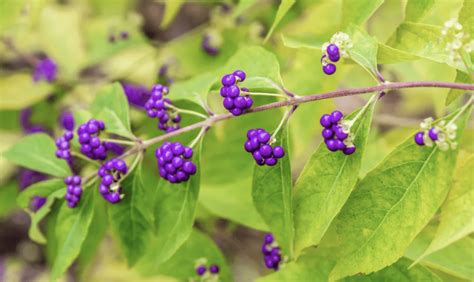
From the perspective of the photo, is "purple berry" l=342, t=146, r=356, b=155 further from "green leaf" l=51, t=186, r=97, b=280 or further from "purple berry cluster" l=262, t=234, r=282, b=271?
"green leaf" l=51, t=186, r=97, b=280

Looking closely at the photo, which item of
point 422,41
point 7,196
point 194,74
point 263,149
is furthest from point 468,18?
point 7,196

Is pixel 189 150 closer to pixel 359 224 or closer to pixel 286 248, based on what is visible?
pixel 286 248

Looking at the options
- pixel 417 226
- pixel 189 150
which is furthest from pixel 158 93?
pixel 417 226

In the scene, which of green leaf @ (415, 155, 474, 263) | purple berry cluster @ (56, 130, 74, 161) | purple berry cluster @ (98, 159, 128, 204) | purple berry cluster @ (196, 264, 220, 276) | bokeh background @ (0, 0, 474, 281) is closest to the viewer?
green leaf @ (415, 155, 474, 263)

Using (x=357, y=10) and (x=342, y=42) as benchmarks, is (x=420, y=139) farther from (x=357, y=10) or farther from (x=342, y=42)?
(x=357, y=10)

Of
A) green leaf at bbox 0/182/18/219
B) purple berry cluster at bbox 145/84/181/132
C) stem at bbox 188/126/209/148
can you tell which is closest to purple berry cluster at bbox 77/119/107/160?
purple berry cluster at bbox 145/84/181/132

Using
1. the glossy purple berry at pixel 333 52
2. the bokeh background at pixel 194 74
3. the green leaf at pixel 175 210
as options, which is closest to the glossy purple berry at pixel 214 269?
the bokeh background at pixel 194 74
